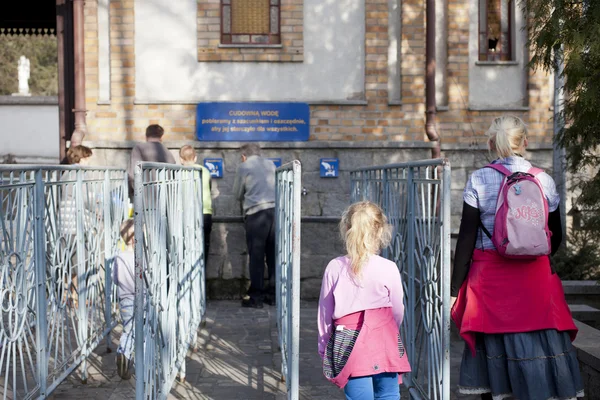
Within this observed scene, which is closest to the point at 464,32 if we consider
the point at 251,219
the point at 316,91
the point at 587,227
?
the point at 316,91

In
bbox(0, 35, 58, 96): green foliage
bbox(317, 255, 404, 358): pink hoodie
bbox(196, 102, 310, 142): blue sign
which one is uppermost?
bbox(0, 35, 58, 96): green foliage

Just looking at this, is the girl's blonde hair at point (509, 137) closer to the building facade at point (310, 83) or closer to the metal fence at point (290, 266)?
the metal fence at point (290, 266)

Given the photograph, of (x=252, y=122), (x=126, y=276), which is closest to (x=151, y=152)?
(x=252, y=122)

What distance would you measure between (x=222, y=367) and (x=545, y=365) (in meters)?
3.13

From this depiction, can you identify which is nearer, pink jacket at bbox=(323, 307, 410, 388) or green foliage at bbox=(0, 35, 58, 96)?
pink jacket at bbox=(323, 307, 410, 388)

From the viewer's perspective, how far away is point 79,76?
10.2m

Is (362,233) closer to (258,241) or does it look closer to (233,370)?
(233,370)

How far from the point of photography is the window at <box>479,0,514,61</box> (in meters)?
10.8

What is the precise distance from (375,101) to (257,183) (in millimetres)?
2091

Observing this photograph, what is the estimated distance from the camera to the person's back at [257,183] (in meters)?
9.31

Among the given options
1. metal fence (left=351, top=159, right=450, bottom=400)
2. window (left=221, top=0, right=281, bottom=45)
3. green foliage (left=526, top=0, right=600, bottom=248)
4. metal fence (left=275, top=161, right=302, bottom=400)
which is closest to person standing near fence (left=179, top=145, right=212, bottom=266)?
window (left=221, top=0, right=281, bottom=45)

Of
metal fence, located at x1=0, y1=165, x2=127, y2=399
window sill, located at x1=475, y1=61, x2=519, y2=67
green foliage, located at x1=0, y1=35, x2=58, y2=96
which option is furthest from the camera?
green foliage, located at x1=0, y1=35, x2=58, y2=96

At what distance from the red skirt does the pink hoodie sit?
0.56 m

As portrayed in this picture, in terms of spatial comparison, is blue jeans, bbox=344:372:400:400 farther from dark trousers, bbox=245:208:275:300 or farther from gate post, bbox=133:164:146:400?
dark trousers, bbox=245:208:275:300
